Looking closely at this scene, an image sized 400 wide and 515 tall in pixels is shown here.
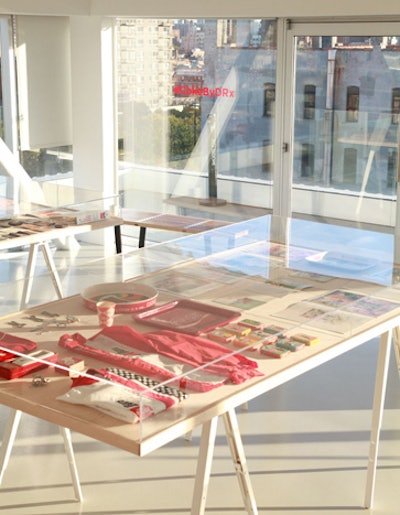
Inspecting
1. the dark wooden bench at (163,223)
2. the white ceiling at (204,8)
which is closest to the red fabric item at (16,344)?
the dark wooden bench at (163,223)

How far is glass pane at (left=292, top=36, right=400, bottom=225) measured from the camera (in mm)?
7375

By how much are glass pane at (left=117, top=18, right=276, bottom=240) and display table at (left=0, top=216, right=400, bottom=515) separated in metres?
3.37

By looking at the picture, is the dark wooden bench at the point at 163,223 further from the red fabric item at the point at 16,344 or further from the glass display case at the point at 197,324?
the red fabric item at the point at 16,344

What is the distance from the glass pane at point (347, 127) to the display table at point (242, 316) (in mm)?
2819

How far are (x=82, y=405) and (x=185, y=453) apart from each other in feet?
5.70

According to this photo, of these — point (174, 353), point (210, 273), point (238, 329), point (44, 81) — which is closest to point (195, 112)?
point (44, 81)

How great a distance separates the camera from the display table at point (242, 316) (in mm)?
2744

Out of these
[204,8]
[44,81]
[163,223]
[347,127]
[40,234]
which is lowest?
[163,223]

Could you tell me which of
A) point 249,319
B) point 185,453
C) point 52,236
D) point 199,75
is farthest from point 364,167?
point 249,319

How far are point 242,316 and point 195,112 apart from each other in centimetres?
534

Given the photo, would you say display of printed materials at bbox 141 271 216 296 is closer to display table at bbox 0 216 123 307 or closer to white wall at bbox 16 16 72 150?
display table at bbox 0 216 123 307

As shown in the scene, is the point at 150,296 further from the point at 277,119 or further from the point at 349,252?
the point at 277,119

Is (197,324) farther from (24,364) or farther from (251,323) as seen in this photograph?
(24,364)

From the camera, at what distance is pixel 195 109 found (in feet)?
28.1
